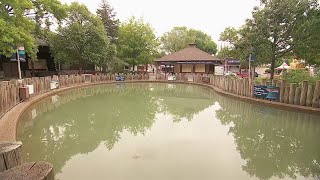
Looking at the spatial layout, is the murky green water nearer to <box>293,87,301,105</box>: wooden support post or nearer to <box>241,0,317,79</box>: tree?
<box>293,87,301,105</box>: wooden support post

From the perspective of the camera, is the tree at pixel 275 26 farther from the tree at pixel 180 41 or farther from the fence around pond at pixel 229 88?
the tree at pixel 180 41

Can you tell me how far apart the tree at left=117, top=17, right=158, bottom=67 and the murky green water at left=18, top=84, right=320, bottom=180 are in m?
21.3

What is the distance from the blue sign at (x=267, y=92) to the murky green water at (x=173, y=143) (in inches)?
42.0

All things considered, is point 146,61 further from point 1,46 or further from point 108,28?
point 1,46

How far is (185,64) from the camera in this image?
110 feet

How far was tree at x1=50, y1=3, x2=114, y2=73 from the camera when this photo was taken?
26422 millimetres

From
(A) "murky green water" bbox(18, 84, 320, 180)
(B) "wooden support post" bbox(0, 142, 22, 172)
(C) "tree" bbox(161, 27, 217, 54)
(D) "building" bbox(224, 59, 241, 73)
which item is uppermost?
(C) "tree" bbox(161, 27, 217, 54)

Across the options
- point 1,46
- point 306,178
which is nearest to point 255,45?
point 306,178

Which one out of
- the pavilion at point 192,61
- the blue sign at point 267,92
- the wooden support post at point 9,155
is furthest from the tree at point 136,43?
the wooden support post at point 9,155

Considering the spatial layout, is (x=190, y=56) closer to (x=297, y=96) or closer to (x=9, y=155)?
(x=297, y=96)

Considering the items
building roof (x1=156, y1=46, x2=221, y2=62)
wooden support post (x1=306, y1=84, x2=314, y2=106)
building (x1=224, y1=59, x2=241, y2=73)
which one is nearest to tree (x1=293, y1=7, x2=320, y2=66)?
wooden support post (x1=306, y1=84, x2=314, y2=106)

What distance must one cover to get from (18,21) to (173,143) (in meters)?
16.3

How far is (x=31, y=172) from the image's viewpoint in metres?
2.95

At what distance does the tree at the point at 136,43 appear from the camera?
33281 mm
